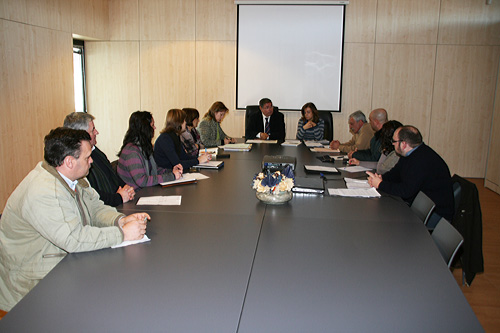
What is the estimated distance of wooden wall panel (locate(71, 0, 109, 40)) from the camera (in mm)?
6766

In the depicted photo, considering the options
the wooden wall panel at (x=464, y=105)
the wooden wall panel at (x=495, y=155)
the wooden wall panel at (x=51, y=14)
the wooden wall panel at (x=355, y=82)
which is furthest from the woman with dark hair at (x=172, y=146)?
the wooden wall panel at (x=464, y=105)

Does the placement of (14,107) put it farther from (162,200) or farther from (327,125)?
(327,125)

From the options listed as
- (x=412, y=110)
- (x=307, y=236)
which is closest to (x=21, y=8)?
(x=307, y=236)

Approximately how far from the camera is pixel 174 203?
9.52 feet

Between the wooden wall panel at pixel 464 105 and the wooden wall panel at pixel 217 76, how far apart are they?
11.9 feet

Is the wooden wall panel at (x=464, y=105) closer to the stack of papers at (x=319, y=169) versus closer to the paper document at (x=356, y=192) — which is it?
the stack of papers at (x=319, y=169)

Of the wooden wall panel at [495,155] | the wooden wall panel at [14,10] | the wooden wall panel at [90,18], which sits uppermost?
the wooden wall panel at [90,18]

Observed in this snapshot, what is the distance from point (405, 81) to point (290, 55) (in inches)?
82.8

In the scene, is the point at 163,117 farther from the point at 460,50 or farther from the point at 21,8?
the point at 460,50

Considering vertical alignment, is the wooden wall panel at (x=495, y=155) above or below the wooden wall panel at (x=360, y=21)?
below

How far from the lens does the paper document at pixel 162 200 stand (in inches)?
114

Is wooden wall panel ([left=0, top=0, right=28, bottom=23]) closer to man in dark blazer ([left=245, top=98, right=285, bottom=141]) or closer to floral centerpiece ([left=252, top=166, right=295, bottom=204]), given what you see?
man in dark blazer ([left=245, top=98, right=285, bottom=141])

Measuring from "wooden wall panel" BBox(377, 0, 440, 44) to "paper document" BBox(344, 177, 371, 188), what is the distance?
4639 mm

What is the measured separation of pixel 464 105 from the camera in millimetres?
7586
